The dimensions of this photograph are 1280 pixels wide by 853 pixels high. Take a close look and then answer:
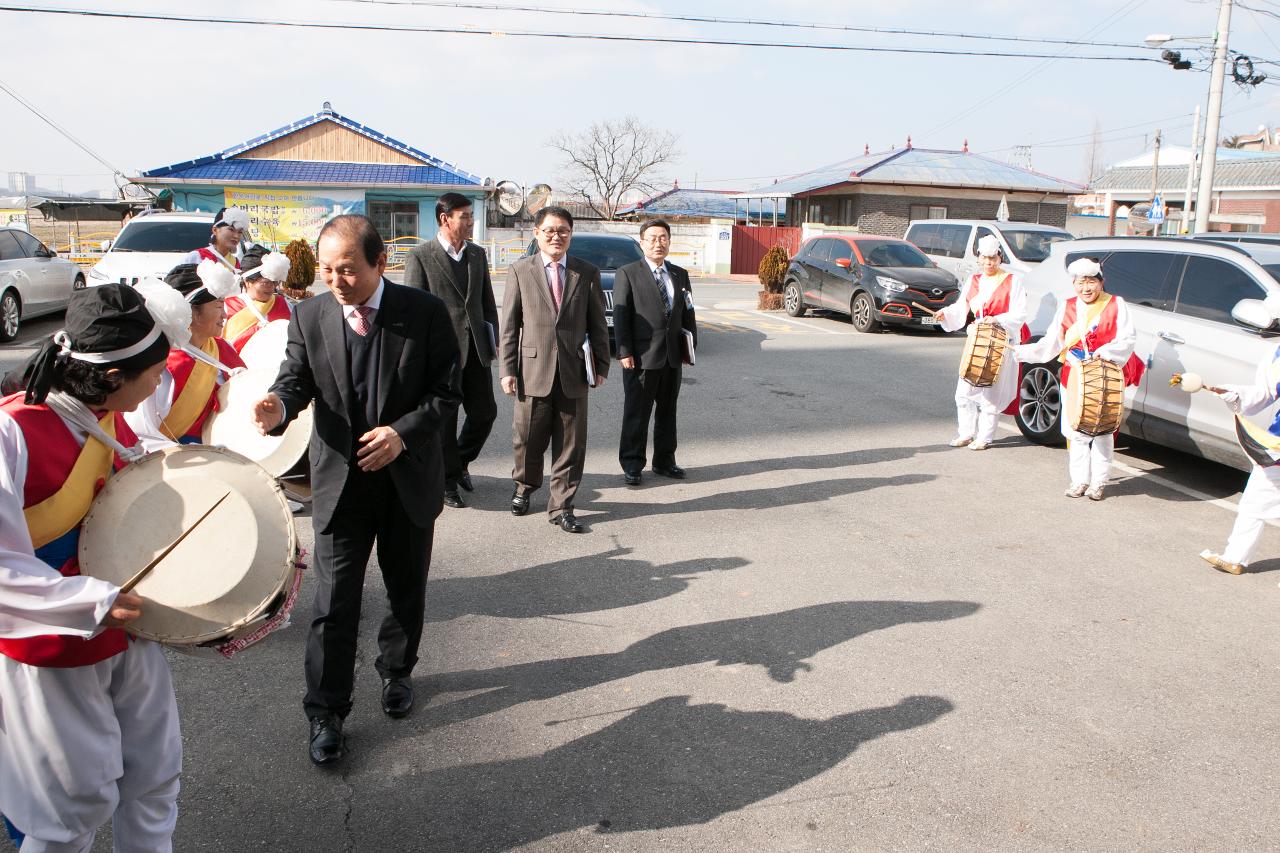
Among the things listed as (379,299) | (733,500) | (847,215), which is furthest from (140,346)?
(847,215)

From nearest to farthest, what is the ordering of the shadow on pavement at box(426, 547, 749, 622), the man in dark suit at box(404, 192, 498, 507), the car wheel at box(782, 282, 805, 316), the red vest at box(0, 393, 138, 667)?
the red vest at box(0, 393, 138, 667) → the shadow on pavement at box(426, 547, 749, 622) → the man in dark suit at box(404, 192, 498, 507) → the car wheel at box(782, 282, 805, 316)

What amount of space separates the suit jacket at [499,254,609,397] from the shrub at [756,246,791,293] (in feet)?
51.9

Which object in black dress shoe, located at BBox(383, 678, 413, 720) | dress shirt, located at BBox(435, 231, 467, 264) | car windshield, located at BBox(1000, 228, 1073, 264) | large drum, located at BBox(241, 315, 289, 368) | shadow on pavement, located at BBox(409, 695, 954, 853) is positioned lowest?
shadow on pavement, located at BBox(409, 695, 954, 853)

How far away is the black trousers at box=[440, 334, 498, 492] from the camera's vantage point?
6.79 metres

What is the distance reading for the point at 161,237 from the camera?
49.4 feet

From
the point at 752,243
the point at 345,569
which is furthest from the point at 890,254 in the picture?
the point at 752,243

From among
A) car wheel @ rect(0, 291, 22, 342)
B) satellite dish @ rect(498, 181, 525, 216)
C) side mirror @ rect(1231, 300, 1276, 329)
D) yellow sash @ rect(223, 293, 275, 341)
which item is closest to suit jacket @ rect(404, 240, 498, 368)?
yellow sash @ rect(223, 293, 275, 341)

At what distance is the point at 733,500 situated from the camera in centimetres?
722

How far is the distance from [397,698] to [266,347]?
192 centimetres

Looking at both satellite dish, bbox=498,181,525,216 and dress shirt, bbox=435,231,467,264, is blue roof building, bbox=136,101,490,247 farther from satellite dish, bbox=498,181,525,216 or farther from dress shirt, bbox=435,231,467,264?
dress shirt, bbox=435,231,467,264

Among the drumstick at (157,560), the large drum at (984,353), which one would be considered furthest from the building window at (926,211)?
the drumstick at (157,560)

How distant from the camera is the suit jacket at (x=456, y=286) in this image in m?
6.68

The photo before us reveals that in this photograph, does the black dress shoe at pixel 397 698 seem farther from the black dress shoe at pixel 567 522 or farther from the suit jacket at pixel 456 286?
the suit jacket at pixel 456 286

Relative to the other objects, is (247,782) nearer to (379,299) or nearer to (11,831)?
(11,831)
